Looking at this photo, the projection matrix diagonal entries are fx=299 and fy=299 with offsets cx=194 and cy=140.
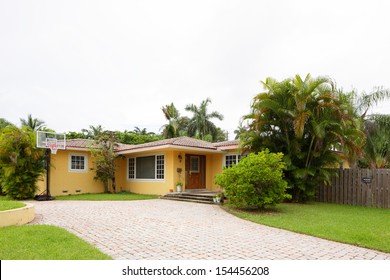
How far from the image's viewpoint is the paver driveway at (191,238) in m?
5.05

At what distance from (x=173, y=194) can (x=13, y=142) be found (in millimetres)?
7722

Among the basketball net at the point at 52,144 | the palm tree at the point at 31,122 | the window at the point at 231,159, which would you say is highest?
the palm tree at the point at 31,122

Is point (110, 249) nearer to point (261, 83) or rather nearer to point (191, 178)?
point (261, 83)

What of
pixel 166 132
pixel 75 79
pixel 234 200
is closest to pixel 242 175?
pixel 234 200

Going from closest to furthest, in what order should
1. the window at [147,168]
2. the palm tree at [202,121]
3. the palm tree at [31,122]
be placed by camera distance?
1. the window at [147,168]
2. the palm tree at [31,122]
3. the palm tree at [202,121]

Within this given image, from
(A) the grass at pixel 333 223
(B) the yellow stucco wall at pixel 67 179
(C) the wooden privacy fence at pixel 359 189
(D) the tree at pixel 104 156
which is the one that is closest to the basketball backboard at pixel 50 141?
(B) the yellow stucco wall at pixel 67 179

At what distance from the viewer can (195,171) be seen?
54.3ft

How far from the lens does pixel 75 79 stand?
597 inches

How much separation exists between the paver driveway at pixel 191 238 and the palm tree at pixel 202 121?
2471 cm

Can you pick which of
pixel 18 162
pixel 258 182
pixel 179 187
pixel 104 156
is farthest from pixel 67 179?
pixel 258 182

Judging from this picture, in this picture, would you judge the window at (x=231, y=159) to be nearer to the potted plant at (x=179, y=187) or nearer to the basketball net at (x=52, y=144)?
the potted plant at (x=179, y=187)

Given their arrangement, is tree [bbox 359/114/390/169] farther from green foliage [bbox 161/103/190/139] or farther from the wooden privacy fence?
green foliage [bbox 161/103/190/139]

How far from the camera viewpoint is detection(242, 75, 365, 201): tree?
11227 mm

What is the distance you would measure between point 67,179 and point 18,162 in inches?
132
